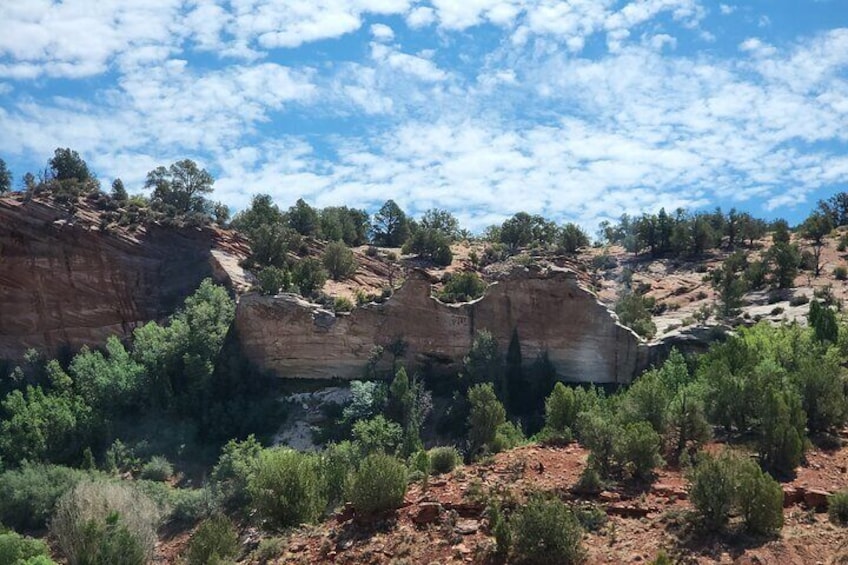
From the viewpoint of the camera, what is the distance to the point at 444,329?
37.8 m

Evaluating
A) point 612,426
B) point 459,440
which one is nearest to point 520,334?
point 459,440

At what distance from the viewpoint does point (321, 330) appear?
38.8m

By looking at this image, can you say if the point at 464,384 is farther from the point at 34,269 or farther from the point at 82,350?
the point at 34,269

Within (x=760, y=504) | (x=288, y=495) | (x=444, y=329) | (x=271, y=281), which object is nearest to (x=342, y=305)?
(x=271, y=281)

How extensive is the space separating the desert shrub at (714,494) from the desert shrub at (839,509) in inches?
79.6

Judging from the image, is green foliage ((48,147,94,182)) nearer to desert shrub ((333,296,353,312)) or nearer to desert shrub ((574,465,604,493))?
desert shrub ((333,296,353,312))

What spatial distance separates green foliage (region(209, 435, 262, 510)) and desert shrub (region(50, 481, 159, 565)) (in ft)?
7.76

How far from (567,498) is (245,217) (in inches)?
1559

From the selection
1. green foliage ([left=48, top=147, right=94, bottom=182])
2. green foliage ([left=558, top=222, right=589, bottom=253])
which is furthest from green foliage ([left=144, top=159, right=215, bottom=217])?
green foliage ([left=558, top=222, right=589, bottom=253])

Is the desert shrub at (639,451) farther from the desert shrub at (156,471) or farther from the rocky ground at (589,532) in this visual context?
the desert shrub at (156,471)

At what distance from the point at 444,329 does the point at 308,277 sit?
855 centimetres

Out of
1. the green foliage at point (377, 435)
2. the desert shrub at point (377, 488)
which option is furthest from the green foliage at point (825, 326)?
the desert shrub at point (377, 488)

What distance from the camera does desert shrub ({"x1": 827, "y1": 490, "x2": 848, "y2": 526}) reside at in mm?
17203

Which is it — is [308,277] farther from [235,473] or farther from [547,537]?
[547,537]
